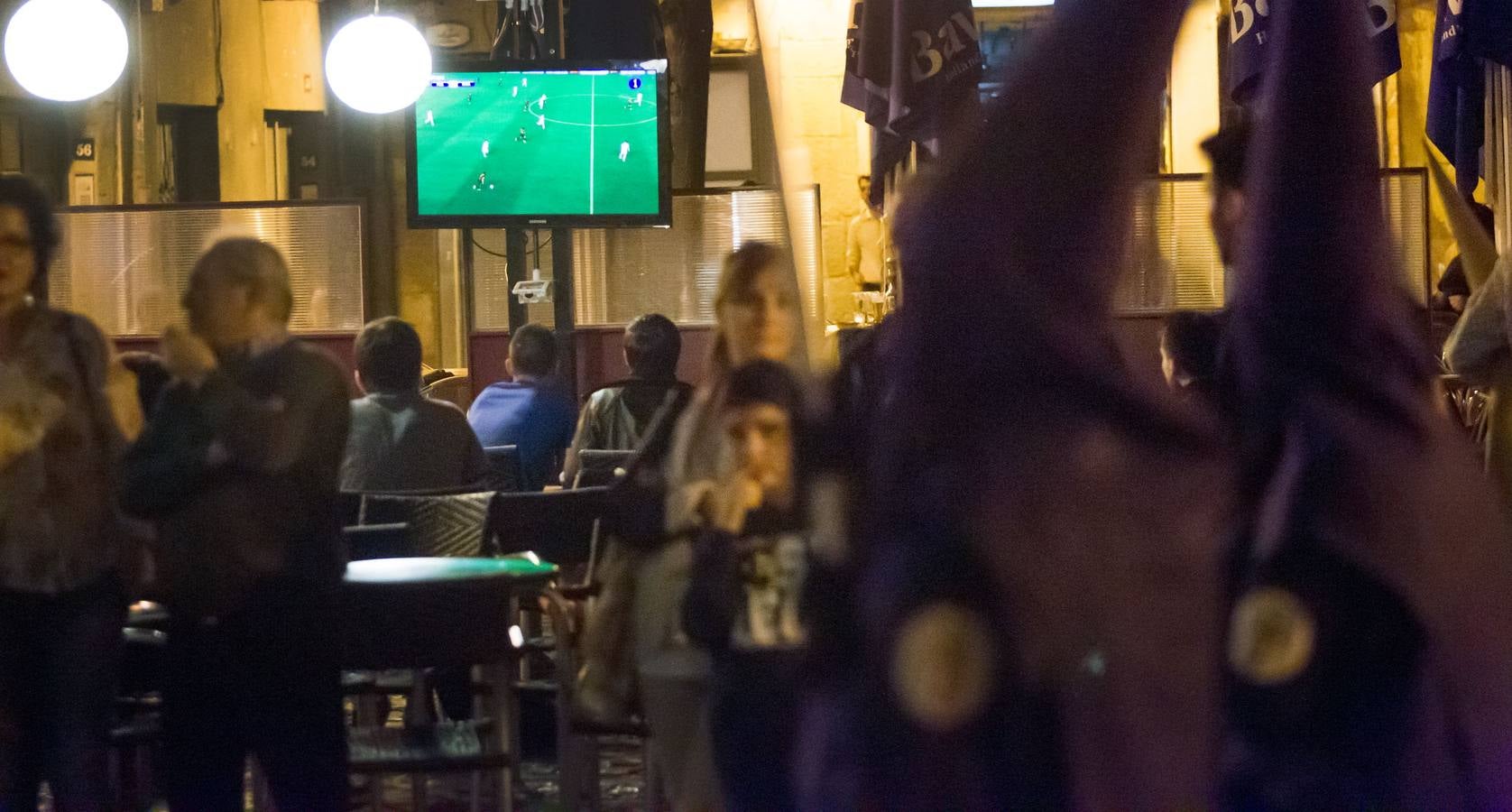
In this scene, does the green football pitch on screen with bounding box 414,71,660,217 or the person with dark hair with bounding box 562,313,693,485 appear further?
the green football pitch on screen with bounding box 414,71,660,217

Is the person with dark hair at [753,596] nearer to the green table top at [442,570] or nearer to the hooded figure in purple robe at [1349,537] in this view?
the hooded figure in purple robe at [1349,537]

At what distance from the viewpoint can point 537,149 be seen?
846cm

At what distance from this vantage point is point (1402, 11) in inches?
Result: 509

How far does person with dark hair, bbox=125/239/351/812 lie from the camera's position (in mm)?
3496

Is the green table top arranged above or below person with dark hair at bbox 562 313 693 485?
below

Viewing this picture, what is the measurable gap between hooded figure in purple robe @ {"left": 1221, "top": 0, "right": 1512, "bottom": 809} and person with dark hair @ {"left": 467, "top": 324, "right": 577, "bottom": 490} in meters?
4.80

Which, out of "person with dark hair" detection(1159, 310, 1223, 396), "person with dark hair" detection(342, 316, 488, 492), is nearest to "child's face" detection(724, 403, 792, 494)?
"person with dark hair" detection(1159, 310, 1223, 396)

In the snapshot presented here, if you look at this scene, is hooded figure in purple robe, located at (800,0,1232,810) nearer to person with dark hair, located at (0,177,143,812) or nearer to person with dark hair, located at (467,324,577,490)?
person with dark hair, located at (0,177,143,812)

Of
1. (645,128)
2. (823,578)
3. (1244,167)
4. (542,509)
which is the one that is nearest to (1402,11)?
(645,128)

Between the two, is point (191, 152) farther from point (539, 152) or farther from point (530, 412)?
point (530, 412)

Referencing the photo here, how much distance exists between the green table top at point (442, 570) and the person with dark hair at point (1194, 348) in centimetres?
149

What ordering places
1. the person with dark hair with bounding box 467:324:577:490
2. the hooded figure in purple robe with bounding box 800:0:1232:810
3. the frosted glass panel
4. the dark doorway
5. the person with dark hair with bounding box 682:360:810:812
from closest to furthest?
the hooded figure in purple robe with bounding box 800:0:1232:810 < the person with dark hair with bounding box 682:360:810:812 < the person with dark hair with bounding box 467:324:577:490 < the frosted glass panel < the dark doorway

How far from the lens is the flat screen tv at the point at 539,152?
8.45m

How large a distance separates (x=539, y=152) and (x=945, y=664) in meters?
6.23
